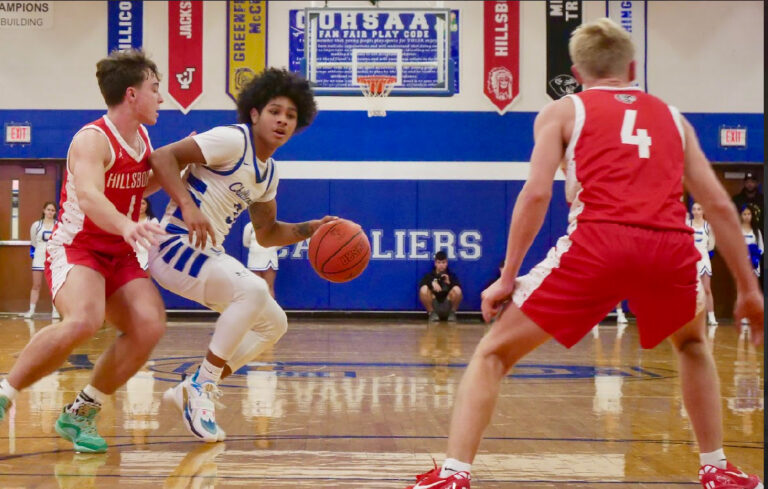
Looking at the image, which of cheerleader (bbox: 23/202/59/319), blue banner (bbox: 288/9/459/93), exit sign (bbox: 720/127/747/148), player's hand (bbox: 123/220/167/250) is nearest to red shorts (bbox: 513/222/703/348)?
player's hand (bbox: 123/220/167/250)

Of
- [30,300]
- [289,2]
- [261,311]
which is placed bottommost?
[30,300]

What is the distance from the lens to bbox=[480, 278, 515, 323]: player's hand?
9.00 ft

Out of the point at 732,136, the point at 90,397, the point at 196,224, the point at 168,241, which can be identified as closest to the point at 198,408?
the point at 90,397

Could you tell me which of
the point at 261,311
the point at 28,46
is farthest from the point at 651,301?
the point at 28,46

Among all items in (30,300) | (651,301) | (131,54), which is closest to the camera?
(651,301)

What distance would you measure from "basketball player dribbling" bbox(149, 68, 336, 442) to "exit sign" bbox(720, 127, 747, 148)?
37.4 feet

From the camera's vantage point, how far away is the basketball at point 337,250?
4.43 metres

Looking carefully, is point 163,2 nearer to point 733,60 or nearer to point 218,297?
point 733,60

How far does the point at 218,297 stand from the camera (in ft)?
13.3

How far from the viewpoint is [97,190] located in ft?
11.5

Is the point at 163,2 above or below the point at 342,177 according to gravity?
above

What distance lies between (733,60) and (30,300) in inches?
481

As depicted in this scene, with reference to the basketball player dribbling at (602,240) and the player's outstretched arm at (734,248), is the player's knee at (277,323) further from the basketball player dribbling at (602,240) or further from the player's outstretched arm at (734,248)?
the player's outstretched arm at (734,248)

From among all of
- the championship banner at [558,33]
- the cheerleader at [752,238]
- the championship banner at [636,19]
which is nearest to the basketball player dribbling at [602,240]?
the cheerleader at [752,238]
